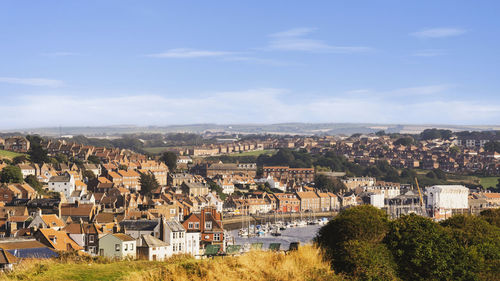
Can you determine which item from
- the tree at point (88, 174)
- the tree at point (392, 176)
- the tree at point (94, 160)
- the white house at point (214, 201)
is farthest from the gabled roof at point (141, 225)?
the tree at point (392, 176)

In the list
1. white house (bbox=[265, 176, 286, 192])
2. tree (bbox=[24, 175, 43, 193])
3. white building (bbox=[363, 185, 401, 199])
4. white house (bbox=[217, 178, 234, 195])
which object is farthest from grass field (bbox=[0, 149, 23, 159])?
white building (bbox=[363, 185, 401, 199])

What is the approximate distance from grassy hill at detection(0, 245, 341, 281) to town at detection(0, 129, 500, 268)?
2943 mm

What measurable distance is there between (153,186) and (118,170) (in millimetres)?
5647

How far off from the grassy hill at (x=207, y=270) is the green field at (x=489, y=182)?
3868 inches

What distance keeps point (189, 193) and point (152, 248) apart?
4354 cm

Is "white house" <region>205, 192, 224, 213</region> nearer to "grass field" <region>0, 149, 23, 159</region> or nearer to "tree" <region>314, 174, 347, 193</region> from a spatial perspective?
"grass field" <region>0, 149, 23, 159</region>

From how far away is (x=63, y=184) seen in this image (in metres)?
56.5

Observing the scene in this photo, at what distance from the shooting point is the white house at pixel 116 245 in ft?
85.7

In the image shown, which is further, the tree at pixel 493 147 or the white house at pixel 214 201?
the tree at pixel 493 147

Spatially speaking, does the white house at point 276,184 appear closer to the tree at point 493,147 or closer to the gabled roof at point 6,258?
the tree at point 493,147

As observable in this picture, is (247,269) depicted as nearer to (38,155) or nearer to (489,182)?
(38,155)

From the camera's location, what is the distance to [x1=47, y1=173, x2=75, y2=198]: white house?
184 feet

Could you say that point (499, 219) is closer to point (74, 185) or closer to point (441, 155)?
point (74, 185)

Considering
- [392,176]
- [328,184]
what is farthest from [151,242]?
[392,176]
